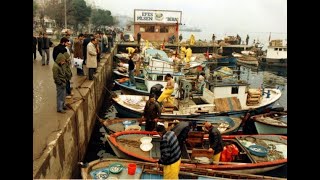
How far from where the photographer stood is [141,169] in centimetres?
816

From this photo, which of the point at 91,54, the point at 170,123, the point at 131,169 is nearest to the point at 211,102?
the point at 170,123

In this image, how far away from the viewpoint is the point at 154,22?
41125mm

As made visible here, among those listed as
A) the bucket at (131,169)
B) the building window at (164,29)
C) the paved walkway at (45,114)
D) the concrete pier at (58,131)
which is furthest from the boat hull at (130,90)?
the building window at (164,29)

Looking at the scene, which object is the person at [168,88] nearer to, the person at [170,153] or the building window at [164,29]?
the person at [170,153]

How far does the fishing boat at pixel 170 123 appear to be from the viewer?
11523 millimetres

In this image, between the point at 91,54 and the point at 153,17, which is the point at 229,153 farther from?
the point at 153,17

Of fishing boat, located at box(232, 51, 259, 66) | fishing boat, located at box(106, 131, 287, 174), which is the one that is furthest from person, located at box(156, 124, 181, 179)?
fishing boat, located at box(232, 51, 259, 66)

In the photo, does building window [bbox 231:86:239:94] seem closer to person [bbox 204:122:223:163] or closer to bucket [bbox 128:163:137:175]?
person [bbox 204:122:223:163]

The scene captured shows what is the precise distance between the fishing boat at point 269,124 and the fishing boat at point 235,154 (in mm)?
1592

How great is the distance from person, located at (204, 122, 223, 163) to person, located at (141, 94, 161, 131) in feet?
8.52

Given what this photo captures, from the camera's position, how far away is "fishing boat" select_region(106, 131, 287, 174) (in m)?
8.80

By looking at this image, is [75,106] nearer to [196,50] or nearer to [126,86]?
[126,86]
